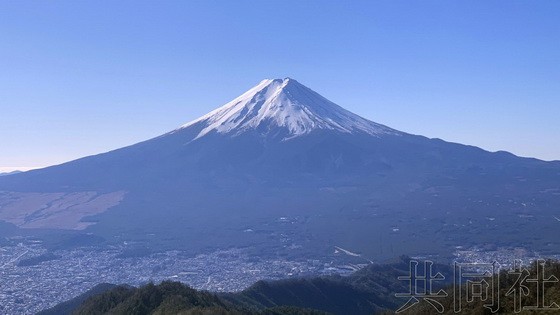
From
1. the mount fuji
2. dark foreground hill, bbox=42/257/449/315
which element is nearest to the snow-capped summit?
the mount fuji

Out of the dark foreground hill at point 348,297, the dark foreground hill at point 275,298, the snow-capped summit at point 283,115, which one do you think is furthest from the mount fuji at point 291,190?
the dark foreground hill at point 348,297

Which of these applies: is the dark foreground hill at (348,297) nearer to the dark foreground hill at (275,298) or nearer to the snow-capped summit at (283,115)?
the dark foreground hill at (275,298)

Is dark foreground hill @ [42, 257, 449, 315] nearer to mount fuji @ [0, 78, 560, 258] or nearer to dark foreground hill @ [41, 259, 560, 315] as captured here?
dark foreground hill @ [41, 259, 560, 315]

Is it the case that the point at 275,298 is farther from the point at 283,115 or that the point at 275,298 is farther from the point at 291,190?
the point at 283,115

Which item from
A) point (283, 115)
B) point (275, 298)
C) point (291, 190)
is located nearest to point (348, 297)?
point (275, 298)

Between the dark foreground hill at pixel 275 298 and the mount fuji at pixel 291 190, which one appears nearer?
the dark foreground hill at pixel 275 298
